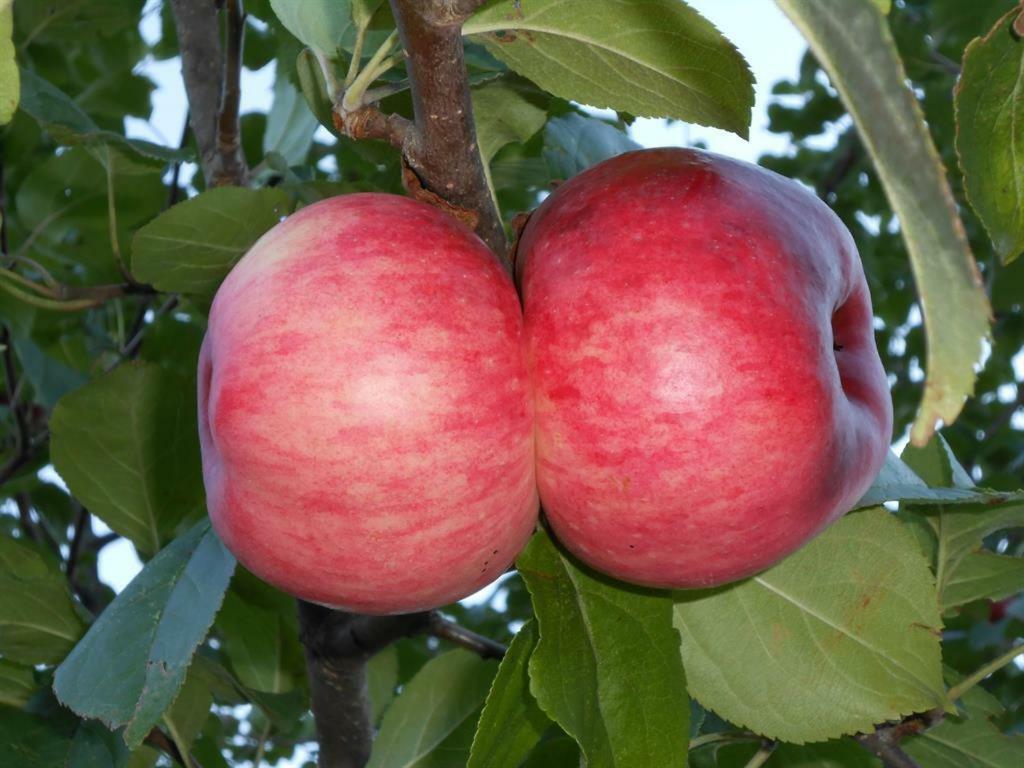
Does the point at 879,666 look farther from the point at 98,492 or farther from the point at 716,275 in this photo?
the point at 98,492

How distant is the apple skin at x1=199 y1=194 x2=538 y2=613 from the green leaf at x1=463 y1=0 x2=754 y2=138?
0.17 m

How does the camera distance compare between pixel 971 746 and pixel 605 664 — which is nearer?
pixel 605 664

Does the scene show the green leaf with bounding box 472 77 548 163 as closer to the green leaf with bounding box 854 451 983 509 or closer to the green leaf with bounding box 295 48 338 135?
the green leaf with bounding box 295 48 338 135

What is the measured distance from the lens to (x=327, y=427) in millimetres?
A: 700

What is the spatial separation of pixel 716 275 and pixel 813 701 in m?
0.43

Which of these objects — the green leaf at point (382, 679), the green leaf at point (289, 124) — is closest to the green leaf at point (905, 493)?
the green leaf at point (382, 679)

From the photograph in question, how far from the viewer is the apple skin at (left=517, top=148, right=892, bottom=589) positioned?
71 cm

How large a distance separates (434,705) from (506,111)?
0.66 m

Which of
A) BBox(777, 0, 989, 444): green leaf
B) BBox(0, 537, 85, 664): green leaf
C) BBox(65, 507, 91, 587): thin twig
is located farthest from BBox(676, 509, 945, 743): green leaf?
BBox(65, 507, 91, 587): thin twig

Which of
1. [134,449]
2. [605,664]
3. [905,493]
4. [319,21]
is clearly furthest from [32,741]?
[905,493]

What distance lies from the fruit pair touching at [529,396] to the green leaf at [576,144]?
41 centimetres

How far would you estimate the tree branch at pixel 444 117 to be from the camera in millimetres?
672

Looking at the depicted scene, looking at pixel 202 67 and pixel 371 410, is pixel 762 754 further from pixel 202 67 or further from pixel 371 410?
pixel 202 67

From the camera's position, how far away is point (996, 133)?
76cm
